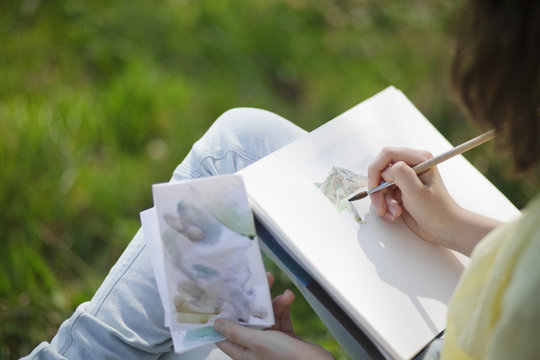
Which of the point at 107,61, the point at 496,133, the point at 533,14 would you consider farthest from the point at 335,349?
the point at 107,61

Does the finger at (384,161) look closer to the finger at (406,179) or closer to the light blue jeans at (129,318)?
the finger at (406,179)

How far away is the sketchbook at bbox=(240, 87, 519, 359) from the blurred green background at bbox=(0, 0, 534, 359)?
47cm

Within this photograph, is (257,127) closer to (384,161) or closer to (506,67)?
(384,161)

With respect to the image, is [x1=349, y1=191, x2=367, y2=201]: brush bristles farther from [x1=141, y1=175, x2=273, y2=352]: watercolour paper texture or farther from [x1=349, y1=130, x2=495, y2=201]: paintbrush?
[x1=141, y1=175, x2=273, y2=352]: watercolour paper texture

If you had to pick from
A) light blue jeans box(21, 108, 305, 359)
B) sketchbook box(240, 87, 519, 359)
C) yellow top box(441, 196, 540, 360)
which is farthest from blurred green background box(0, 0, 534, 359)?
yellow top box(441, 196, 540, 360)

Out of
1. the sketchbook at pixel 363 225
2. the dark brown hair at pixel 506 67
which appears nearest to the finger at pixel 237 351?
the sketchbook at pixel 363 225

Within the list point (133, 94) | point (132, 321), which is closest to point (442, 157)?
point (132, 321)

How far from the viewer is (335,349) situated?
1.18 m

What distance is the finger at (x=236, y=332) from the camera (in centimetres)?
72

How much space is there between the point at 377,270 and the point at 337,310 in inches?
3.0

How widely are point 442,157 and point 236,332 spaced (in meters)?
0.36

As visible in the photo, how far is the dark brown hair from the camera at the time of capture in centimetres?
55

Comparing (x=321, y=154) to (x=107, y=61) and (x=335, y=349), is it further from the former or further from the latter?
(x=107, y=61)

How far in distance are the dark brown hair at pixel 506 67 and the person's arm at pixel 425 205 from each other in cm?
18
